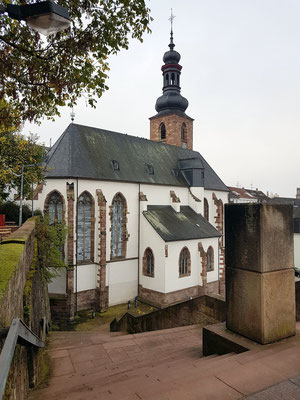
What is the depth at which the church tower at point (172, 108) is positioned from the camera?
36594mm

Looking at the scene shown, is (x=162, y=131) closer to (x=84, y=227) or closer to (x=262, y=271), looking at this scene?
(x=84, y=227)

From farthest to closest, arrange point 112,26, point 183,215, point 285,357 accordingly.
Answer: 1. point 183,215
2. point 112,26
3. point 285,357

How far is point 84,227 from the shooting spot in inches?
770

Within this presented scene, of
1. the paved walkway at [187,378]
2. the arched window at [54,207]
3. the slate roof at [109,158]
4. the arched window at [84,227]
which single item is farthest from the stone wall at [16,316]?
the arched window at [54,207]

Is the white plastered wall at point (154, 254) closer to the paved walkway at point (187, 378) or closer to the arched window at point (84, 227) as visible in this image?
the arched window at point (84, 227)

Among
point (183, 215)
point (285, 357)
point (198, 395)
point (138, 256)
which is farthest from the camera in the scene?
point (183, 215)

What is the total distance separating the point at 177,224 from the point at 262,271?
19.6 metres

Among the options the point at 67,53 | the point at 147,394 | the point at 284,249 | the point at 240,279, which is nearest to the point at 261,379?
the point at 147,394

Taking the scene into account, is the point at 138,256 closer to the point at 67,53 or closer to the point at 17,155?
the point at 17,155

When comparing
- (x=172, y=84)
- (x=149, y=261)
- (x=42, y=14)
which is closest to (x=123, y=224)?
(x=149, y=261)

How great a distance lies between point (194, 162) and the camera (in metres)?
27.3

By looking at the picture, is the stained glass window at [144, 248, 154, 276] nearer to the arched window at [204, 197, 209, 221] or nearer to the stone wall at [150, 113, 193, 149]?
the arched window at [204, 197, 209, 221]

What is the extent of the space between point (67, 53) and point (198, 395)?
594 cm

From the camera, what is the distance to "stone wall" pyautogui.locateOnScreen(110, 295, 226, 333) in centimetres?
637
